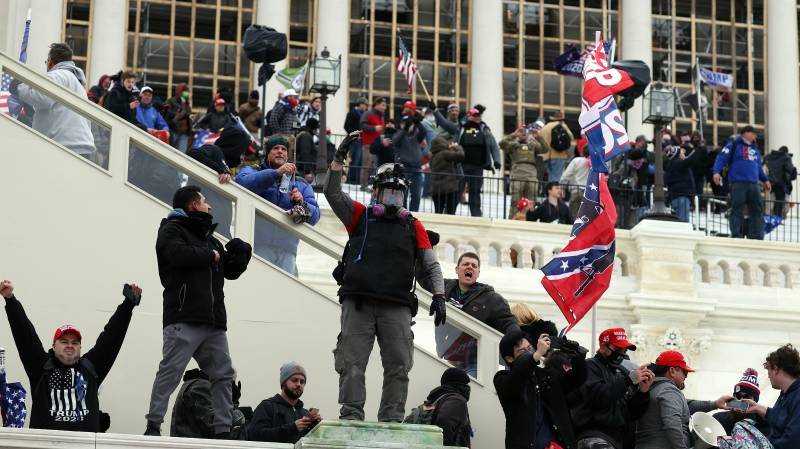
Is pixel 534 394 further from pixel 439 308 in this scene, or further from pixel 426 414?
pixel 439 308

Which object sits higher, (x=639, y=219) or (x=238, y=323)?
(x=639, y=219)

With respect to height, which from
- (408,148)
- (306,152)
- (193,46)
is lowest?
(306,152)

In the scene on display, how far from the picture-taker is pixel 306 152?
74.6 feet

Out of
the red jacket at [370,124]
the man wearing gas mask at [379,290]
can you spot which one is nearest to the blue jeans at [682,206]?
the red jacket at [370,124]

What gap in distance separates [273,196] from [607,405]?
11.9 ft

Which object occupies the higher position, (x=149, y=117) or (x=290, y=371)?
(x=149, y=117)

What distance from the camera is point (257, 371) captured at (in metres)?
13.5

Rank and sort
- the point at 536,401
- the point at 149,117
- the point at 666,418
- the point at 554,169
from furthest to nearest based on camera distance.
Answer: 1. the point at 554,169
2. the point at 149,117
3. the point at 666,418
4. the point at 536,401

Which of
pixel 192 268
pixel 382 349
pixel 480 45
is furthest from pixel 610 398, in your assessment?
pixel 480 45

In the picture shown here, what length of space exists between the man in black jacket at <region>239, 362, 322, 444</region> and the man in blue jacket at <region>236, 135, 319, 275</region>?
2.20 metres

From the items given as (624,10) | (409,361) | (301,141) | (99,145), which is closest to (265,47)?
(301,141)

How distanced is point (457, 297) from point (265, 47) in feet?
33.6

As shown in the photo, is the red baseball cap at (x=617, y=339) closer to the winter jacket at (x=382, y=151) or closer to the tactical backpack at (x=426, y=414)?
the tactical backpack at (x=426, y=414)

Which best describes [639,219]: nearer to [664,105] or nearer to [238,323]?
[664,105]
